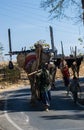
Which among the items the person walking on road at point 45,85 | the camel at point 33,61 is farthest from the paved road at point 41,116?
the camel at point 33,61

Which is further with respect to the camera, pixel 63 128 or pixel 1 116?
pixel 1 116

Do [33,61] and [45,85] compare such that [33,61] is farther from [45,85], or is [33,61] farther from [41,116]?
[41,116]

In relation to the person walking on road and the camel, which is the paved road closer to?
the person walking on road

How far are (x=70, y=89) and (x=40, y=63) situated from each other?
2281mm

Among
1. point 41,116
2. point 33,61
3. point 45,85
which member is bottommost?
point 41,116

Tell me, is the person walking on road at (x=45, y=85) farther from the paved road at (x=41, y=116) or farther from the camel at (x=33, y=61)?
the camel at (x=33, y=61)

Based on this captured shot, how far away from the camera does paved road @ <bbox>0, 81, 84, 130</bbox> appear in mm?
18016

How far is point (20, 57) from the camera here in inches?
1043

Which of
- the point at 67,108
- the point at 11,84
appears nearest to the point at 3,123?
the point at 67,108

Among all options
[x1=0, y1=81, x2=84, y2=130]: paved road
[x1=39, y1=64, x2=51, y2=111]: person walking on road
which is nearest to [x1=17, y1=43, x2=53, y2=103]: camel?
[x1=39, y1=64, x2=51, y2=111]: person walking on road

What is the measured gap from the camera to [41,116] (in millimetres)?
20828

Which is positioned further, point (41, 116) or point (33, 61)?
point (33, 61)

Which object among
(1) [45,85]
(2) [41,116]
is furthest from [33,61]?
(2) [41,116]

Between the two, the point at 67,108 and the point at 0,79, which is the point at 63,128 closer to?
the point at 67,108
